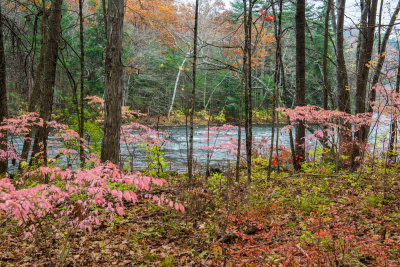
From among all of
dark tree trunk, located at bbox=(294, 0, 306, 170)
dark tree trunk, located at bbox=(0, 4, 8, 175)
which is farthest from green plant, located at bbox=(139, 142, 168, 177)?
dark tree trunk, located at bbox=(294, 0, 306, 170)

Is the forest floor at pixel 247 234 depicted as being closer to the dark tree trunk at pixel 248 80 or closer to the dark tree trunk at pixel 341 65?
the dark tree trunk at pixel 248 80

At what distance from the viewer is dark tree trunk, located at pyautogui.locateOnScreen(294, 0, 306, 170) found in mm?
7277

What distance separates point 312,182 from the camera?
6.16 meters

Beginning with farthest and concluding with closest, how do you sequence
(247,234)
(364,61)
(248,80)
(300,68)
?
(300,68), (364,61), (248,80), (247,234)

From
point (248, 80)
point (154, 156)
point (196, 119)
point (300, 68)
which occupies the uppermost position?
point (300, 68)

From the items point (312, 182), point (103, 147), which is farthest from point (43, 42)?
point (312, 182)

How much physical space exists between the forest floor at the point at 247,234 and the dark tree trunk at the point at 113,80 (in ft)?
4.61

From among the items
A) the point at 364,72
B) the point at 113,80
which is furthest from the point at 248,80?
the point at 364,72

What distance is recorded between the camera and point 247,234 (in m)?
3.98

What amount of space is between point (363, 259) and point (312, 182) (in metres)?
3.45

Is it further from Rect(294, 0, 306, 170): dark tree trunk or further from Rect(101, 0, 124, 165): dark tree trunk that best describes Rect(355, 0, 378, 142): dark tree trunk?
Rect(101, 0, 124, 165): dark tree trunk

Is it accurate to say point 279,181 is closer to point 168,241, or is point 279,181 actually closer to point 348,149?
A: point 348,149

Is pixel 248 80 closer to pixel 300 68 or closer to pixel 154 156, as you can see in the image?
pixel 300 68

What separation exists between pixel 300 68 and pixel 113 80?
215 inches
